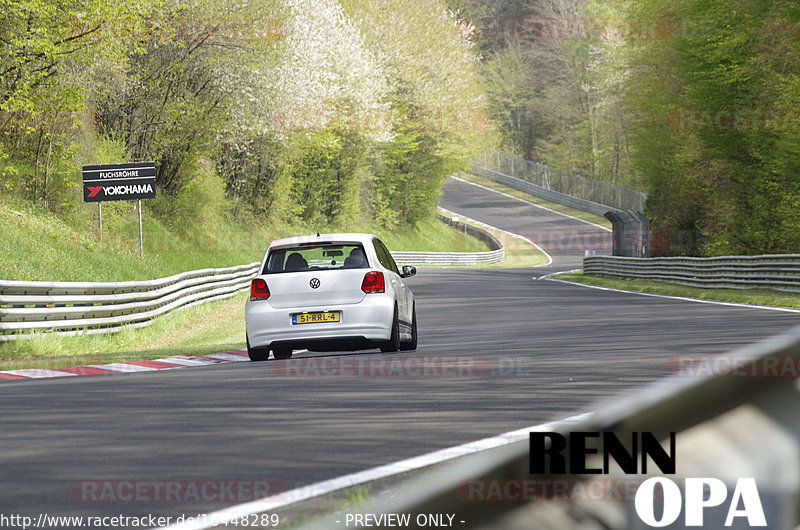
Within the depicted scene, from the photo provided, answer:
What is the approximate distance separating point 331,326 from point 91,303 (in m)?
6.50

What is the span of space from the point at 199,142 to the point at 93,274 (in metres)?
13.5

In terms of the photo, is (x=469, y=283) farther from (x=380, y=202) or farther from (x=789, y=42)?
(x=380, y=202)

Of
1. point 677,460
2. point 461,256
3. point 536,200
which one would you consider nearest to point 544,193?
point 536,200

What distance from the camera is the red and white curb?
12.6 m

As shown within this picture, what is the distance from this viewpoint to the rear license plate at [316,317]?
13.4m

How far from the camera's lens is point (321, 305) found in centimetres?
1342

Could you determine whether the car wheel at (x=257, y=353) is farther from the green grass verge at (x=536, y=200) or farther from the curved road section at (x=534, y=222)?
the green grass verge at (x=536, y=200)

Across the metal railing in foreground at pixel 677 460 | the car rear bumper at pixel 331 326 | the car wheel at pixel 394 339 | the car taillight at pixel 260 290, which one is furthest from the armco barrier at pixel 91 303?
the metal railing in foreground at pixel 677 460

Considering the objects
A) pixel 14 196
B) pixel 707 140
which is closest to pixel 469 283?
pixel 707 140

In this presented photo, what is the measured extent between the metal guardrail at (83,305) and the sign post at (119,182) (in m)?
2.61

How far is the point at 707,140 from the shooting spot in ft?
126

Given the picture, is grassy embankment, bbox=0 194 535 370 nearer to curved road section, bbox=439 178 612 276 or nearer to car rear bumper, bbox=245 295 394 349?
car rear bumper, bbox=245 295 394 349

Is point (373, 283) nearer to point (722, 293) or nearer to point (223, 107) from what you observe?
point (722, 293)

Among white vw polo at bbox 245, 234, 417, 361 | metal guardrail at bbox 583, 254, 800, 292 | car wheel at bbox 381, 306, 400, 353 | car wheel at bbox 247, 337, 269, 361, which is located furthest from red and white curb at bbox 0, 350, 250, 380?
metal guardrail at bbox 583, 254, 800, 292
